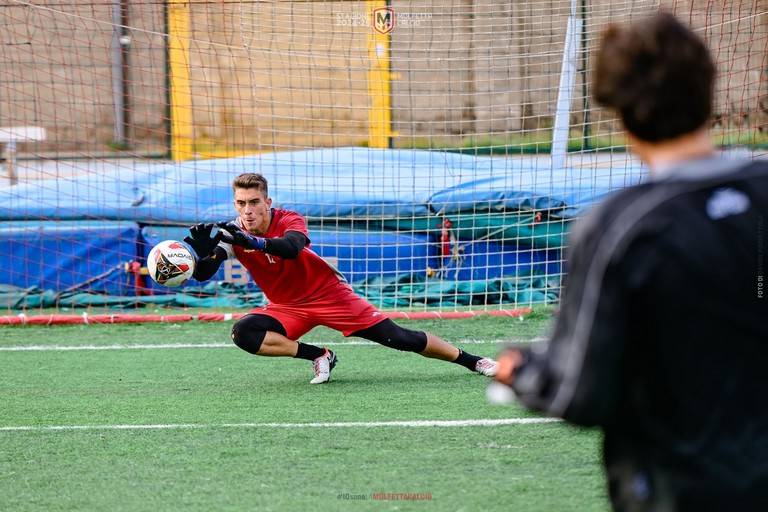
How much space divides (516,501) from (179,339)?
15.8 ft

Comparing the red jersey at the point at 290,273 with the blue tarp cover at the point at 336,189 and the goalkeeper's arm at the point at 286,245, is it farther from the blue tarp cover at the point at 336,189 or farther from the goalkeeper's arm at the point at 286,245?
the blue tarp cover at the point at 336,189

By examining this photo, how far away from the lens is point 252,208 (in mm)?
6250

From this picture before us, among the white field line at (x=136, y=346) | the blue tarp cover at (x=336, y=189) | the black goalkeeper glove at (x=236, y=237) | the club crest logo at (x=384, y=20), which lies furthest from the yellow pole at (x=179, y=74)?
the black goalkeeper glove at (x=236, y=237)

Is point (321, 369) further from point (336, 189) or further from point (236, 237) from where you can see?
point (336, 189)

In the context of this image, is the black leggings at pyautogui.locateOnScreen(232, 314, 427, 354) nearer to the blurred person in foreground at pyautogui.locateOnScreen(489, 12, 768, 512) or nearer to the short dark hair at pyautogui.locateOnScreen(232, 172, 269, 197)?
the short dark hair at pyautogui.locateOnScreen(232, 172, 269, 197)

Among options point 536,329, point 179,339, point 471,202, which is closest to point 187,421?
point 179,339

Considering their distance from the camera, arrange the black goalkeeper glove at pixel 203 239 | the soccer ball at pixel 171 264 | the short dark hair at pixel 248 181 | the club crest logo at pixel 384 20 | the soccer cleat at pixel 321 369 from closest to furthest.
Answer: the black goalkeeper glove at pixel 203 239 < the soccer ball at pixel 171 264 < the short dark hair at pixel 248 181 < the soccer cleat at pixel 321 369 < the club crest logo at pixel 384 20

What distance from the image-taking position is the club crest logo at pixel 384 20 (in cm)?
1034

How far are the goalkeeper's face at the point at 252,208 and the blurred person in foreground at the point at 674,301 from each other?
176 inches

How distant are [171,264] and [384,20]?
→ 5430mm

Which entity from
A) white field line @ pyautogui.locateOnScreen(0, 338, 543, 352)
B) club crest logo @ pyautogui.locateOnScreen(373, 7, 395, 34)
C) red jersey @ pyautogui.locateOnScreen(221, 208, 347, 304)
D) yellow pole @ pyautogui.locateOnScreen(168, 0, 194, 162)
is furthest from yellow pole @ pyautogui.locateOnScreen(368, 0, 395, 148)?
red jersey @ pyautogui.locateOnScreen(221, 208, 347, 304)

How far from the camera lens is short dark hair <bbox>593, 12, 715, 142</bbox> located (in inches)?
72.6

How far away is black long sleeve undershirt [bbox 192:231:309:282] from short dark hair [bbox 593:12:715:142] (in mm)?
4058

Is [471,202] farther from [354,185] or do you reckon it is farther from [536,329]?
[536,329]
